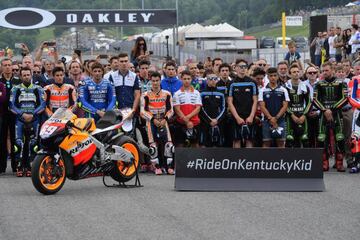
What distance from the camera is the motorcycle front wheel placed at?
48.9ft

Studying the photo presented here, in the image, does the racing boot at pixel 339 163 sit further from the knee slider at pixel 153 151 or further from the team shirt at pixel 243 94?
the knee slider at pixel 153 151

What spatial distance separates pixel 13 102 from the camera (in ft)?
59.9

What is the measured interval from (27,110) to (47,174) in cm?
329

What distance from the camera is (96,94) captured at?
→ 1850 centimetres

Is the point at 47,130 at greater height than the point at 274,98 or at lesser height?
lesser

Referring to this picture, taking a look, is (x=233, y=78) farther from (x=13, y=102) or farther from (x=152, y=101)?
(x=13, y=102)

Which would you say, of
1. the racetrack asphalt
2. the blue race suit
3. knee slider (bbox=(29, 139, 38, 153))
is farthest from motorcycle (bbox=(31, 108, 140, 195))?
the blue race suit

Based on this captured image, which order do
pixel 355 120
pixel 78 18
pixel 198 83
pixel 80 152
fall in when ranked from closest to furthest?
pixel 80 152, pixel 355 120, pixel 198 83, pixel 78 18

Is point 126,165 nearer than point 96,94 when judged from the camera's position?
Yes

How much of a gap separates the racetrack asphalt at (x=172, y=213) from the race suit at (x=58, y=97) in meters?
2.13

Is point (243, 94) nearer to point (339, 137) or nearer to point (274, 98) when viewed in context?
point (274, 98)

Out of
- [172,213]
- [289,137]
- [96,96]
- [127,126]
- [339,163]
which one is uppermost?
[96,96]

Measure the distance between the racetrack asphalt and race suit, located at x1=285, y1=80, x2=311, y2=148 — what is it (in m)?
2.62

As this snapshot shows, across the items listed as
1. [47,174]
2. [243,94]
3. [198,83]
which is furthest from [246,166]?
[198,83]
